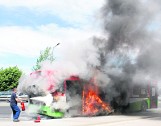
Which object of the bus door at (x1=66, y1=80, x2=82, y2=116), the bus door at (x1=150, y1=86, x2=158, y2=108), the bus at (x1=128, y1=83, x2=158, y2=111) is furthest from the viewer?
the bus door at (x1=150, y1=86, x2=158, y2=108)

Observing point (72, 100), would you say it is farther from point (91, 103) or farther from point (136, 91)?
point (136, 91)

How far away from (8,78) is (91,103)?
49.2 m

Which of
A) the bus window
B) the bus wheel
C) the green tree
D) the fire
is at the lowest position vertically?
the bus wheel

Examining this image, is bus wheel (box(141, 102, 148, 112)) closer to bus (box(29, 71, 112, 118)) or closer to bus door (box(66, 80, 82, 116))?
bus (box(29, 71, 112, 118))

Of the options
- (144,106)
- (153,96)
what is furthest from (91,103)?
(153,96)

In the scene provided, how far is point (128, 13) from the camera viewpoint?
17.6 metres

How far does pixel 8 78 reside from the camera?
6506cm

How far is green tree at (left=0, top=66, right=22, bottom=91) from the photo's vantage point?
64.8 meters

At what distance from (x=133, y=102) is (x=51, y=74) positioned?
626cm

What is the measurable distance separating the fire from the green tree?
47419mm

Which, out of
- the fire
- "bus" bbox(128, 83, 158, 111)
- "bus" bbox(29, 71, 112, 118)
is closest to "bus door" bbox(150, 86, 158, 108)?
"bus" bbox(128, 83, 158, 111)

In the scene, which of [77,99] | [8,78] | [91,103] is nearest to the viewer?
[77,99]

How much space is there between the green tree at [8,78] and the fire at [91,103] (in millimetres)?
47419

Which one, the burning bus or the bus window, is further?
the bus window
